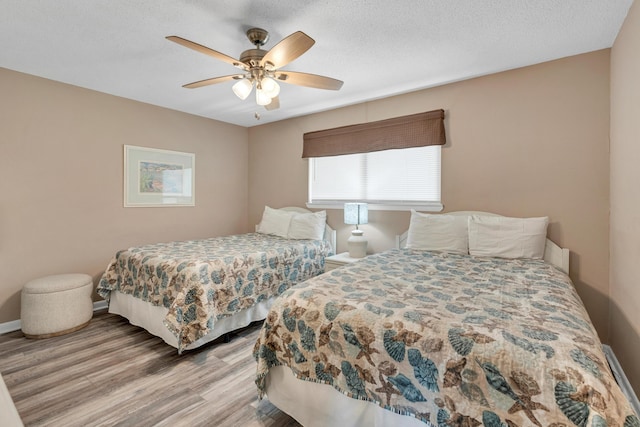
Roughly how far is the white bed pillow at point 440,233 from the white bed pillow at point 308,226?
1.21m

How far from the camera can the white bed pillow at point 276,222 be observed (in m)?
3.92

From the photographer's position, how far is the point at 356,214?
3355mm

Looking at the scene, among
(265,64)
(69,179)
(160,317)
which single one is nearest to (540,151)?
(265,64)

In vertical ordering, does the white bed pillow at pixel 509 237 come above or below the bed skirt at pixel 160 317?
above

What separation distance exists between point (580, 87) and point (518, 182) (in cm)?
84

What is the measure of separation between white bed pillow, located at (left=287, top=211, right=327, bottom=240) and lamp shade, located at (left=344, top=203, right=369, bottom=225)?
1.61ft

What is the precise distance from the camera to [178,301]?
7.49ft

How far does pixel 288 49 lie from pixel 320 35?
0.50 meters

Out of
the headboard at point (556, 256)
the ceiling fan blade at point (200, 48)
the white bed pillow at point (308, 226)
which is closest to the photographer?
the ceiling fan blade at point (200, 48)

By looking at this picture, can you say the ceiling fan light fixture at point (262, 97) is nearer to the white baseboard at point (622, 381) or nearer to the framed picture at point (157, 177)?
the framed picture at point (157, 177)

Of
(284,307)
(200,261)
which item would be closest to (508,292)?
(284,307)

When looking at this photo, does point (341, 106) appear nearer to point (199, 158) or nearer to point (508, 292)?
point (199, 158)

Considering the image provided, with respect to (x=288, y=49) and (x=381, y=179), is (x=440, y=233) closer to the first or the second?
(x=381, y=179)

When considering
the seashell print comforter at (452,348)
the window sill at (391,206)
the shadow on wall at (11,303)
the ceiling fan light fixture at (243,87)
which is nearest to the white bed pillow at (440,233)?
the window sill at (391,206)
